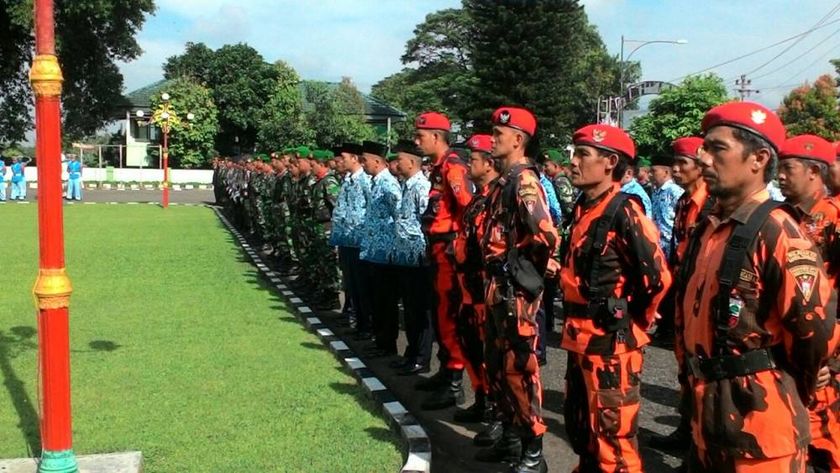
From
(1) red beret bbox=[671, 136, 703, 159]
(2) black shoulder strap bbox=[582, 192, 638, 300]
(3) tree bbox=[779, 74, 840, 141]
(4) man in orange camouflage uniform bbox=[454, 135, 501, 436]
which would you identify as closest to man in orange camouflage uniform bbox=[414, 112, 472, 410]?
(4) man in orange camouflage uniform bbox=[454, 135, 501, 436]

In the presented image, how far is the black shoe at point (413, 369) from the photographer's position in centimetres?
636

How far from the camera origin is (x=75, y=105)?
39.1 meters

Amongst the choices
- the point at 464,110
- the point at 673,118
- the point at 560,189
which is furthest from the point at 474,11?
the point at 560,189

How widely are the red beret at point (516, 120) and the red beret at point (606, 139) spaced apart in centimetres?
66

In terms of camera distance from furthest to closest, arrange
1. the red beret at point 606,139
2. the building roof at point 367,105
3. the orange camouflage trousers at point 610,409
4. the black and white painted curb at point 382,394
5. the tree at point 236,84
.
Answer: the building roof at point 367,105 < the tree at point 236,84 < the black and white painted curb at point 382,394 < the red beret at point 606,139 < the orange camouflage trousers at point 610,409

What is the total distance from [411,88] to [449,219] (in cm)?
5227

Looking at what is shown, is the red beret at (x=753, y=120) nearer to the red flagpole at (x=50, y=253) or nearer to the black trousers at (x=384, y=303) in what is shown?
the red flagpole at (x=50, y=253)

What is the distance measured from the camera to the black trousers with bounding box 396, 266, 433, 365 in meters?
6.32

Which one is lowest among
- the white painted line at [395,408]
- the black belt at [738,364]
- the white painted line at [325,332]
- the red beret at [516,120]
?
the white painted line at [325,332]

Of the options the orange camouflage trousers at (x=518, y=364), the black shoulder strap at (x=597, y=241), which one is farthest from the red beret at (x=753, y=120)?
the orange camouflage trousers at (x=518, y=364)

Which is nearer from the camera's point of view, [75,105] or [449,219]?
[449,219]

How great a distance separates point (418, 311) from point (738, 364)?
407cm

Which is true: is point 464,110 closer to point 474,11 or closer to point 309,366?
point 474,11

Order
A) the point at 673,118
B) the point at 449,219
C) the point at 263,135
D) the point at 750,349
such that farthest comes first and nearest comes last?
1. the point at 263,135
2. the point at 673,118
3. the point at 449,219
4. the point at 750,349
